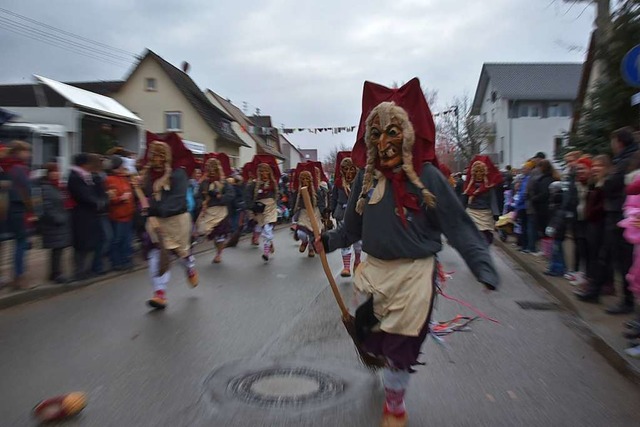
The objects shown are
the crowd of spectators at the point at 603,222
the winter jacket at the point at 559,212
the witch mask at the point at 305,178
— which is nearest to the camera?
the crowd of spectators at the point at 603,222

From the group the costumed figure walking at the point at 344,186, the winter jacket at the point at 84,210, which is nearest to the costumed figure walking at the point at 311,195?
the costumed figure walking at the point at 344,186

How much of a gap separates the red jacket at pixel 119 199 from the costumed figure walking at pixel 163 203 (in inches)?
101

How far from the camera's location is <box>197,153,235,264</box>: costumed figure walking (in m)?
11.1

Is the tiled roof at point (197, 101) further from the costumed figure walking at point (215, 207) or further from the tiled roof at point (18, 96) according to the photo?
Answer: the costumed figure walking at point (215, 207)

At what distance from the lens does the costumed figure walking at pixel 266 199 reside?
37.7ft

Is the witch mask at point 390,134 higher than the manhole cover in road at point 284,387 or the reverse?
higher

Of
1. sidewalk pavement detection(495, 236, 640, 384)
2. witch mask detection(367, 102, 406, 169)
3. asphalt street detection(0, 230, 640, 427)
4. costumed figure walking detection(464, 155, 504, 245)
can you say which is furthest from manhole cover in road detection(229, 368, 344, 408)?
costumed figure walking detection(464, 155, 504, 245)

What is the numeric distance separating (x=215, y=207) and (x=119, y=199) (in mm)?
2067

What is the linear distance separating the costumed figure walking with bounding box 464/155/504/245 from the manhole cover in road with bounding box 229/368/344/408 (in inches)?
272

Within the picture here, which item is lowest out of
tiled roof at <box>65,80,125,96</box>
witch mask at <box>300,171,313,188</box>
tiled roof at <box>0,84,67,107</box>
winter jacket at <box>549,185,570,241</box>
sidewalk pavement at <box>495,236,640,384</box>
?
sidewalk pavement at <box>495,236,640,384</box>

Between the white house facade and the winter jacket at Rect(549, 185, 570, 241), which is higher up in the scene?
the white house facade

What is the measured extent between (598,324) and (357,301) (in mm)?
3505

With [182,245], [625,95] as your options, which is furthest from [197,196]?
[625,95]

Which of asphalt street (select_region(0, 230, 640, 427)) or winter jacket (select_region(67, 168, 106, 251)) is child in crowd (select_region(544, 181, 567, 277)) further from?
winter jacket (select_region(67, 168, 106, 251))
